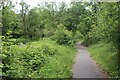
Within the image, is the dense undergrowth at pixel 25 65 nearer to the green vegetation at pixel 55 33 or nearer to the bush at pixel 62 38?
the green vegetation at pixel 55 33

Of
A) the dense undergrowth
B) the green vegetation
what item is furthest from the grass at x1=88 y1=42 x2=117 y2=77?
the dense undergrowth

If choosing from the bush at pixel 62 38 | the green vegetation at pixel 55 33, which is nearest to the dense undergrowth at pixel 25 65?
the green vegetation at pixel 55 33

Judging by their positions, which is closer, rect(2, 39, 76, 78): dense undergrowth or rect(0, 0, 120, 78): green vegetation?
rect(2, 39, 76, 78): dense undergrowth

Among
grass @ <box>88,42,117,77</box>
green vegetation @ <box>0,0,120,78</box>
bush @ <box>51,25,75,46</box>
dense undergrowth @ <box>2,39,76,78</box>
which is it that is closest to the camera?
dense undergrowth @ <box>2,39,76,78</box>

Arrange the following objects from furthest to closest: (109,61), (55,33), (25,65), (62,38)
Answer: (55,33)
(62,38)
(109,61)
(25,65)

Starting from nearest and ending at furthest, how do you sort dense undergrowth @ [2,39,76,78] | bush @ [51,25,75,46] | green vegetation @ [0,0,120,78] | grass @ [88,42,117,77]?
dense undergrowth @ [2,39,76,78], green vegetation @ [0,0,120,78], grass @ [88,42,117,77], bush @ [51,25,75,46]

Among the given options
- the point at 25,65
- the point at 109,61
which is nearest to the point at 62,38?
the point at 109,61

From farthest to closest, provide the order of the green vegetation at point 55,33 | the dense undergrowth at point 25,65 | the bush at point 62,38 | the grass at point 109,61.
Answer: the bush at point 62,38
the grass at point 109,61
the green vegetation at point 55,33
the dense undergrowth at point 25,65

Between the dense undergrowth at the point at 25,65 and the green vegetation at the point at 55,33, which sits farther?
the green vegetation at the point at 55,33

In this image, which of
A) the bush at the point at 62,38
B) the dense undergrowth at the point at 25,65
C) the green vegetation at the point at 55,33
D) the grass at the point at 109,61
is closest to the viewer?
the dense undergrowth at the point at 25,65

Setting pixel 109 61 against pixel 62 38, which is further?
pixel 62 38

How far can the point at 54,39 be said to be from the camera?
32250 millimetres

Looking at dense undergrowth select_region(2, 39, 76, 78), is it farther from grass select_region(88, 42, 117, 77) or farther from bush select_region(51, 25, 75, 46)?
bush select_region(51, 25, 75, 46)

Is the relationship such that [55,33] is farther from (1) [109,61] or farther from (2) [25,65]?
(2) [25,65]
